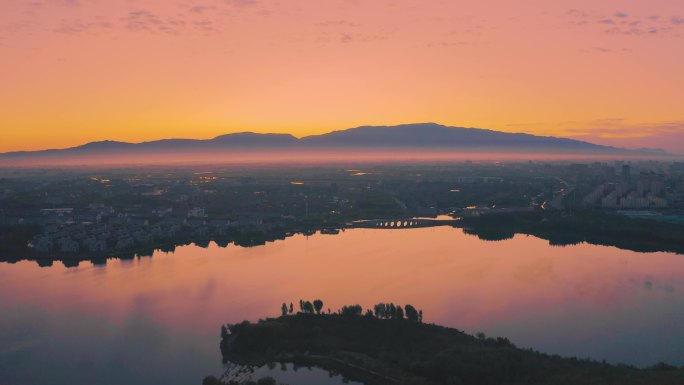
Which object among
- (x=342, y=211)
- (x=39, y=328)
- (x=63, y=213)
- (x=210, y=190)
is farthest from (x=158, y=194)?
(x=39, y=328)

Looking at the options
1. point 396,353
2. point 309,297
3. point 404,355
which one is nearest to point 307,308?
point 309,297

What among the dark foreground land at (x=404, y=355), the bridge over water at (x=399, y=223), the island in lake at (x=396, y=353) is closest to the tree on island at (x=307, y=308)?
the island in lake at (x=396, y=353)

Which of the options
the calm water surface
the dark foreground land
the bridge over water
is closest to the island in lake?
the dark foreground land

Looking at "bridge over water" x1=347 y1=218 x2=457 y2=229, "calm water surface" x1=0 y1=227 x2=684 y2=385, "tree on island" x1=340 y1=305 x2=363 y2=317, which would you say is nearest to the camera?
"calm water surface" x1=0 y1=227 x2=684 y2=385

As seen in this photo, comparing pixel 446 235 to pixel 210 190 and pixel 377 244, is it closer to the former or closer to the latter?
pixel 377 244

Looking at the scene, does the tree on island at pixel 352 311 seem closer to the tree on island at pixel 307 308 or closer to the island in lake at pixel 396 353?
the island in lake at pixel 396 353

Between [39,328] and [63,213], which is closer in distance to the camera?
[39,328]

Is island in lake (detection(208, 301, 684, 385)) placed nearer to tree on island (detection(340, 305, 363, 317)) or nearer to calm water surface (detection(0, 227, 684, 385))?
tree on island (detection(340, 305, 363, 317))

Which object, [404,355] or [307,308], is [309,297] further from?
[404,355]

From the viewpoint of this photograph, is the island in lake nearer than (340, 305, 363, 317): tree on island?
Yes
